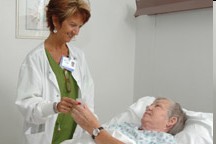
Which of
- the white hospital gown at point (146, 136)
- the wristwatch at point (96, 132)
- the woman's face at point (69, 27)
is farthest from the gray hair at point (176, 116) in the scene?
the woman's face at point (69, 27)

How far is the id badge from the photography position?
7.68ft

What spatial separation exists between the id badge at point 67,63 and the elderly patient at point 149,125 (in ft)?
1.39

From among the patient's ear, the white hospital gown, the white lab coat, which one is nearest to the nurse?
the white lab coat

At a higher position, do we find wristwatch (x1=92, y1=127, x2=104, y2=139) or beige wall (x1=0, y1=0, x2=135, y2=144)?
beige wall (x1=0, y1=0, x2=135, y2=144)

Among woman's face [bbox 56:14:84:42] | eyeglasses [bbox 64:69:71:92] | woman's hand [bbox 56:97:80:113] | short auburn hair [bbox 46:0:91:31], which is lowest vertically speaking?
woman's hand [bbox 56:97:80:113]

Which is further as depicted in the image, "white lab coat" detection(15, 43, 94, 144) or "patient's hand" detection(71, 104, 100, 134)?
"white lab coat" detection(15, 43, 94, 144)

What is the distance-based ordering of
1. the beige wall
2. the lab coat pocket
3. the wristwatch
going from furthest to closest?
the beige wall < the lab coat pocket < the wristwatch

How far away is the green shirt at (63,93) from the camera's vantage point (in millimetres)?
2330

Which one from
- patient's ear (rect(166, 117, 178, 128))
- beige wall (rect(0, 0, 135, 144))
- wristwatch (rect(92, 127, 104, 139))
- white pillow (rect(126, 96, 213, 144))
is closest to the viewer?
wristwatch (rect(92, 127, 104, 139))

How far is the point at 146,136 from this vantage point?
6.64 feet

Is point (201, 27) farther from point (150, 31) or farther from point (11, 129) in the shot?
point (11, 129)

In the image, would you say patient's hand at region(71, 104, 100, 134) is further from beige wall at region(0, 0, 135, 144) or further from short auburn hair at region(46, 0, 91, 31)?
beige wall at region(0, 0, 135, 144)

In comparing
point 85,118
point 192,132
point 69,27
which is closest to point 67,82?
point 69,27

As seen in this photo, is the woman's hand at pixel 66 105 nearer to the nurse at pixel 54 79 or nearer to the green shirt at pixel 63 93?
the nurse at pixel 54 79
